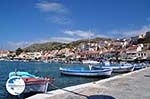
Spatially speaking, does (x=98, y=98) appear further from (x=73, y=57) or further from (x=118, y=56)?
(x=73, y=57)

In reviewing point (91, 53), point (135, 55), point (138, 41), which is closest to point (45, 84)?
point (135, 55)

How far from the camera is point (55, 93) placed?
13.1 m

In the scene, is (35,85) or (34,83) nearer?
(34,83)

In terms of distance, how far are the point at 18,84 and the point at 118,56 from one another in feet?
487

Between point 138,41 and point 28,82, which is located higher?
point 138,41

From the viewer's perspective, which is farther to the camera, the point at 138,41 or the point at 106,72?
the point at 138,41

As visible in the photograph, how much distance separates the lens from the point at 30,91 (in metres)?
20.9

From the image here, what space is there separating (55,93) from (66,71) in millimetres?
37754

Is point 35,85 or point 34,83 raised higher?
point 34,83

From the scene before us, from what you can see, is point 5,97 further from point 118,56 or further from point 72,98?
point 118,56

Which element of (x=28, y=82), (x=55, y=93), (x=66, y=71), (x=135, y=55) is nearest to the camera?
(x=55, y=93)

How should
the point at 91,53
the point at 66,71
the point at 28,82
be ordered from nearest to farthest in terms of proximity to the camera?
the point at 28,82, the point at 66,71, the point at 91,53

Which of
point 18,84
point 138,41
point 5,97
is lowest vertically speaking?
point 5,97

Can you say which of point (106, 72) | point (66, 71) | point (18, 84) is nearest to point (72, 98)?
point (18, 84)
